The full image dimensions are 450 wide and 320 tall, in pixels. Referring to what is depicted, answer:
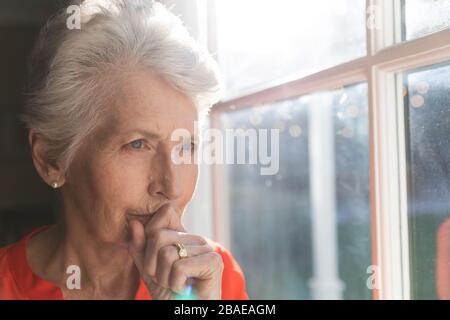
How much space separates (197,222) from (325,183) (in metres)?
0.88

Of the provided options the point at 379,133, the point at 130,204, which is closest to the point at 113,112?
the point at 130,204

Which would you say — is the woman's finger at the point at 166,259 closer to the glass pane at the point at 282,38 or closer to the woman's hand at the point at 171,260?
the woman's hand at the point at 171,260

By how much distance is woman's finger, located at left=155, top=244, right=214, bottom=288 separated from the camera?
109cm

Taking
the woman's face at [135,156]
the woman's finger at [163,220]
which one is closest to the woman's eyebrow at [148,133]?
the woman's face at [135,156]

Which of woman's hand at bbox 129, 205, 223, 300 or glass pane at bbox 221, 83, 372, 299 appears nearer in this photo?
woman's hand at bbox 129, 205, 223, 300

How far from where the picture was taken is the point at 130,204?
3.70ft

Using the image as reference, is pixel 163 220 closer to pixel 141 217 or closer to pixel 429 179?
pixel 141 217

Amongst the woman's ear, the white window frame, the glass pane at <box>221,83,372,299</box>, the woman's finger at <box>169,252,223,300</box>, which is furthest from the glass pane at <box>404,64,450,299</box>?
the woman's ear

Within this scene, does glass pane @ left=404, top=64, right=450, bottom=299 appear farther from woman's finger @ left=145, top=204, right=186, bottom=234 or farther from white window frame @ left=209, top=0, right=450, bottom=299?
woman's finger @ left=145, top=204, right=186, bottom=234

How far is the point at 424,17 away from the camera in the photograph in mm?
1014

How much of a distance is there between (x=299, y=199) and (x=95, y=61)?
104 cm

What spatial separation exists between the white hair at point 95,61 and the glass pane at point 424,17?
0.44m

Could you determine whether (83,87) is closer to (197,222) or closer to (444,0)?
(197,222)
